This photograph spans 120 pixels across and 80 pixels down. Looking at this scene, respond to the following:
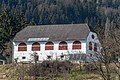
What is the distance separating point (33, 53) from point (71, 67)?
46.6ft

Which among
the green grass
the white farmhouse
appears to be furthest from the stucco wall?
the green grass

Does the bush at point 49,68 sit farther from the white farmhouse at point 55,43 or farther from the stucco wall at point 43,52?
the stucco wall at point 43,52

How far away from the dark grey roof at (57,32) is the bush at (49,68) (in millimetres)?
13701

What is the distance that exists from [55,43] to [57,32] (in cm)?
232

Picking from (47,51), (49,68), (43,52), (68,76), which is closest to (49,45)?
(47,51)

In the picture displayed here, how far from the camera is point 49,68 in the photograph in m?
48.7

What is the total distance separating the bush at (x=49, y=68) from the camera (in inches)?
1860

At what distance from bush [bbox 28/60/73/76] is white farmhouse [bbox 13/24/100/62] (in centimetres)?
1163

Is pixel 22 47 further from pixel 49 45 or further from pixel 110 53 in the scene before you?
pixel 110 53

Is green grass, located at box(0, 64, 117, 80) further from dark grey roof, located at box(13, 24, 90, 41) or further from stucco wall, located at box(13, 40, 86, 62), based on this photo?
dark grey roof, located at box(13, 24, 90, 41)

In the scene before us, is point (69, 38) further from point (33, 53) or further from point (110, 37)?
point (110, 37)

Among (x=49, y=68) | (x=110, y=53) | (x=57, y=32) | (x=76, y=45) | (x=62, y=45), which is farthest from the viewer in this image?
(x=57, y=32)

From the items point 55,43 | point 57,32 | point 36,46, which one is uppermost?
point 57,32

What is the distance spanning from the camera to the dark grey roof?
63.7 metres
